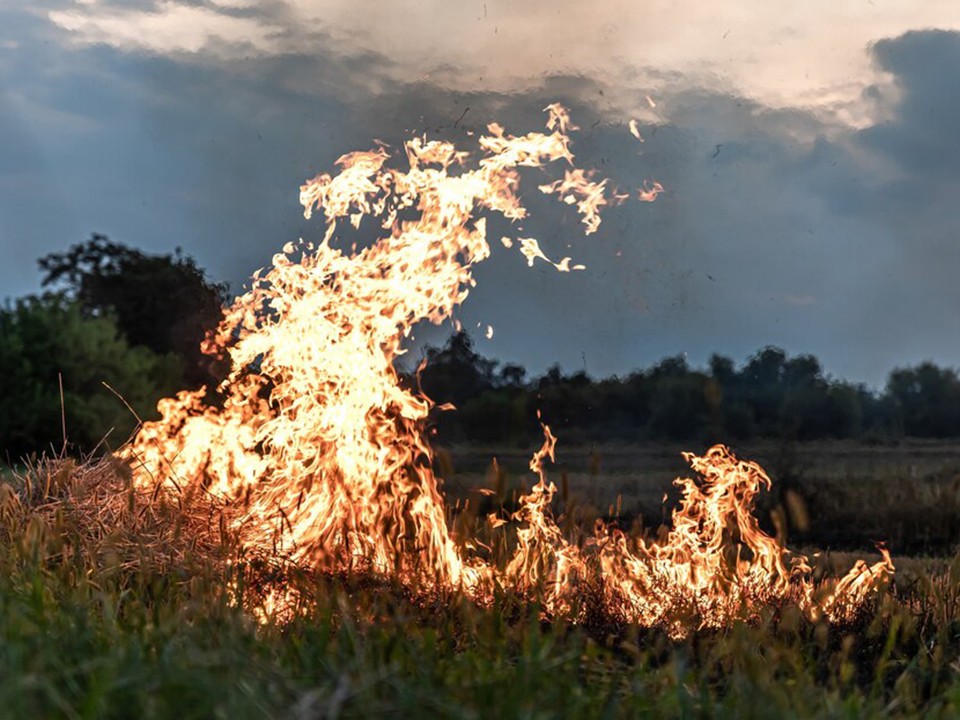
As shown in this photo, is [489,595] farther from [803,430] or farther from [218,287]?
[218,287]

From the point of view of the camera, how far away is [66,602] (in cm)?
516

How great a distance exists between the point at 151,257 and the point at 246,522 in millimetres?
29452

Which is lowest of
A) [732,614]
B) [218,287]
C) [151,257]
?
[732,614]

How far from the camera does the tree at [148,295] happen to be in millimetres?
33781

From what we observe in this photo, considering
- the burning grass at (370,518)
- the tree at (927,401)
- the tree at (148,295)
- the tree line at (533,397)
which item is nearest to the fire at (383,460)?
the burning grass at (370,518)

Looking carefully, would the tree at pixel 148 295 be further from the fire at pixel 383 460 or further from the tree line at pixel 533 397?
the fire at pixel 383 460

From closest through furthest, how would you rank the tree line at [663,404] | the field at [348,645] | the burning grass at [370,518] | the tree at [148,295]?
the field at [348,645]
the burning grass at [370,518]
the tree line at [663,404]
the tree at [148,295]

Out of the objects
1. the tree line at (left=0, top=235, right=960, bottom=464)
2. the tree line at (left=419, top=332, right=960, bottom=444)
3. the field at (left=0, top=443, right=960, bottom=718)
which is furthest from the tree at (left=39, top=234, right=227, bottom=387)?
the field at (left=0, top=443, right=960, bottom=718)

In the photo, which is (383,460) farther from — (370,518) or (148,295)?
(148,295)

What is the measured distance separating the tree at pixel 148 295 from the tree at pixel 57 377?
5497mm

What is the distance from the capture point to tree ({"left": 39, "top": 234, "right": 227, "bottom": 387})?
33.8 m

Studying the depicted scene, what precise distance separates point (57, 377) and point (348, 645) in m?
22.3

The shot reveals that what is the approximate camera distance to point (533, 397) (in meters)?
22.2

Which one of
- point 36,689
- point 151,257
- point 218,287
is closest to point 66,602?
point 36,689
